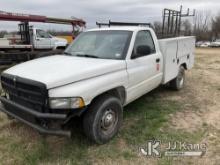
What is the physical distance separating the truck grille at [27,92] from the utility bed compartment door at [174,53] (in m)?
3.31

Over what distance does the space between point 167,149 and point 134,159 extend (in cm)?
63

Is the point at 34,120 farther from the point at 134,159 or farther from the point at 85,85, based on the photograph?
the point at 134,159

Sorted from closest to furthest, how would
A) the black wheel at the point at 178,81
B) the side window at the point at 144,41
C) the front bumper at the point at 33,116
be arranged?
the front bumper at the point at 33,116 → the side window at the point at 144,41 → the black wheel at the point at 178,81

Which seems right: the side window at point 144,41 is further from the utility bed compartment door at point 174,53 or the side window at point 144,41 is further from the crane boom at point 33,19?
the crane boom at point 33,19

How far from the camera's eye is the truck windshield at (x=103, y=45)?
414 cm

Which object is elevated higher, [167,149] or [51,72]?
[51,72]

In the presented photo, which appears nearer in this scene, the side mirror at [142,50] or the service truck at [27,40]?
the side mirror at [142,50]

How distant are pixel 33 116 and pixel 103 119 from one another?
1084 mm

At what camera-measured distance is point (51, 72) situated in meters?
3.22

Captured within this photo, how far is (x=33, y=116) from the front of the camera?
307 centimetres

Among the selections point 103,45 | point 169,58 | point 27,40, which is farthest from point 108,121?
point 27,40

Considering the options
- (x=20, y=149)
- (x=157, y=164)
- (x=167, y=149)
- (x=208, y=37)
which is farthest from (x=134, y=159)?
(x=208, y=37)

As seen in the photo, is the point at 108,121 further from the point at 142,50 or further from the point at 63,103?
the point at 142,50

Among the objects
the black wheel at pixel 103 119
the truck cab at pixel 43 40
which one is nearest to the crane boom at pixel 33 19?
the truck cab at pixel 43 40
